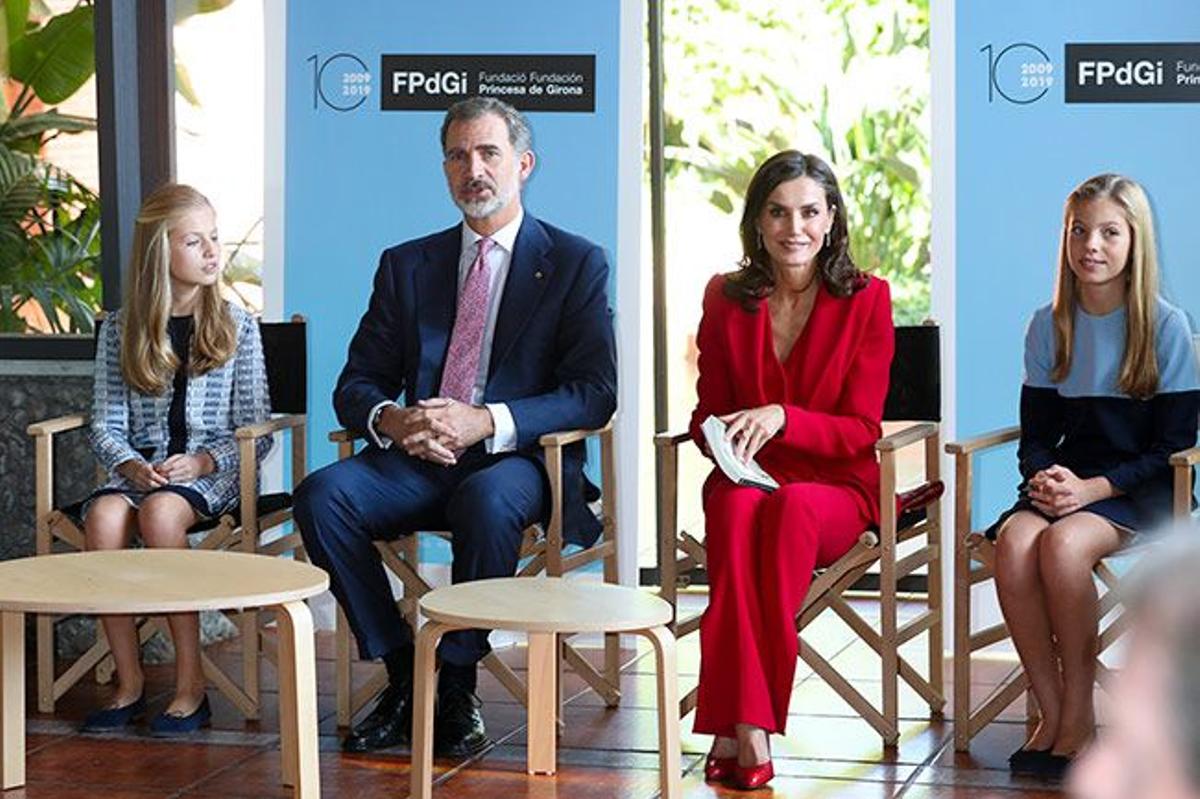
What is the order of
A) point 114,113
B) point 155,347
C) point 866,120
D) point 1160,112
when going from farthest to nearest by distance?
point 866,120 → point 114,113 → point 1160,112 → point 155,347

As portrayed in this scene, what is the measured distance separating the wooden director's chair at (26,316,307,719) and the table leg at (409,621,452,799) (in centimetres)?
96

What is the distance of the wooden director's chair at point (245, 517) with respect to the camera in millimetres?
4148

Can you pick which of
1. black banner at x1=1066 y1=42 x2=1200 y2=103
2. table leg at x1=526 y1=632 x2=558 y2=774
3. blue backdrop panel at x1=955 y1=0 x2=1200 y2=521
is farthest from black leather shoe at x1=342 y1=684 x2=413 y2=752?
black banner at x1=1066 y1=42 x2=1200 y2=103

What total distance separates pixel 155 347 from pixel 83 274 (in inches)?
43.3

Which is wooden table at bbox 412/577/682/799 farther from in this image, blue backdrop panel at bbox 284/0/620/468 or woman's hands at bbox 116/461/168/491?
blue backdrop panel at bbox 284/0/620/468

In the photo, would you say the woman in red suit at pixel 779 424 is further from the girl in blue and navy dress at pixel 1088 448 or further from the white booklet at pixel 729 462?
the girl in blue and navy dress at pixel 1088 448

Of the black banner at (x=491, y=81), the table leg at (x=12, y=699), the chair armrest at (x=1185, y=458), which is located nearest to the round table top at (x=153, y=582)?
the table leg at (x=12, y=699)

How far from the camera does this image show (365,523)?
12.9 feet

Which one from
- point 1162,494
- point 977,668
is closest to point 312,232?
point 977,668

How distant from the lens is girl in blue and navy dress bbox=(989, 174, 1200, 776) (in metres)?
3.66

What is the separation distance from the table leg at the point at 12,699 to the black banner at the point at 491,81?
6.51 ft

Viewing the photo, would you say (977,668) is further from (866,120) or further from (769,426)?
(866,120)

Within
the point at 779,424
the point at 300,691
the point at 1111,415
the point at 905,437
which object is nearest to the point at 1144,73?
the point at 1111,415

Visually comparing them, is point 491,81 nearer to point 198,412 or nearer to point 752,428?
point 198,412
